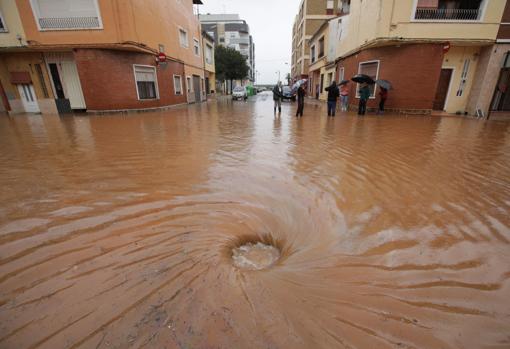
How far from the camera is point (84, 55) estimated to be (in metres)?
12.6

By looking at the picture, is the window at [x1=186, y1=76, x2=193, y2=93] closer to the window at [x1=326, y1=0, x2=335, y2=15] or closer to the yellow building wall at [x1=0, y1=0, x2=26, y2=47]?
the yellow building wall at [x1=0, y1=0, x2=26, y2=47]

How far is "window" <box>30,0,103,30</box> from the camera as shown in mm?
12172

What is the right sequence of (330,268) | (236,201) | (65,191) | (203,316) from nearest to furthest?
(203,316), (330,268), (236,201), (65,191)

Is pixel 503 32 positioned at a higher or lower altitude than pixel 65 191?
higher

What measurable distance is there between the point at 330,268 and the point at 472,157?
16.5ft

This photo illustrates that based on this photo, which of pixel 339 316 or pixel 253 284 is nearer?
pixel 339 316

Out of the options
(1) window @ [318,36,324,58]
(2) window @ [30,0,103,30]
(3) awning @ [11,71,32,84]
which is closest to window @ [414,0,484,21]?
(1) window @ [318,36,324,58]

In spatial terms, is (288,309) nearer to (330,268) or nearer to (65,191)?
(330,268)

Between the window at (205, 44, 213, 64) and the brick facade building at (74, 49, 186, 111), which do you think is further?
the window at (205, 44, 213, 64)

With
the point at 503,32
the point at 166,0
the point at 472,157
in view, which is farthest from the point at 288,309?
the point at 166,0

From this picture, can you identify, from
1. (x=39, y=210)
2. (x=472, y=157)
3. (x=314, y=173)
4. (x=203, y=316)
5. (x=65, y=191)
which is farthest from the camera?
(x=472, y=157)

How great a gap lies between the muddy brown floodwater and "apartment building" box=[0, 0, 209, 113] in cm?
1050

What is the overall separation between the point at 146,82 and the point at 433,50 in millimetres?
15896

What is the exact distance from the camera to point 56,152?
17.3ft
